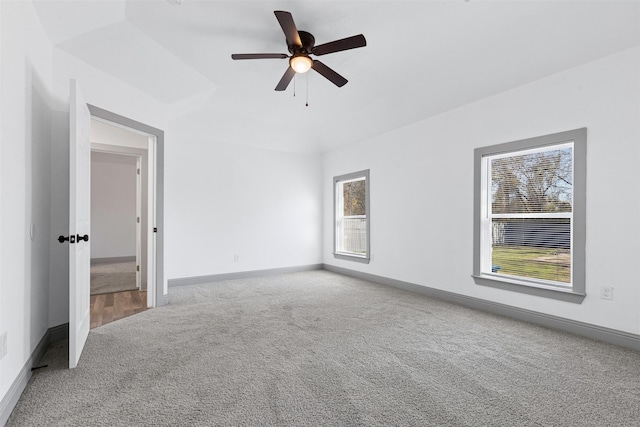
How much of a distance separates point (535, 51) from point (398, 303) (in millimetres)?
3128

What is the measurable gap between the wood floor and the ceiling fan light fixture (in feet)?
10.9

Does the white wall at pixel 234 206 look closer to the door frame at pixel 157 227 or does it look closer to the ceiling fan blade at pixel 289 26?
the door frame at pixel 157 227

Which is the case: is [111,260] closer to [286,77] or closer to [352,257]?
[352,257]

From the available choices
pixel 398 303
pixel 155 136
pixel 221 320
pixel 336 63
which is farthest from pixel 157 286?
pixel 336 63

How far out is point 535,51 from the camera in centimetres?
→ 306

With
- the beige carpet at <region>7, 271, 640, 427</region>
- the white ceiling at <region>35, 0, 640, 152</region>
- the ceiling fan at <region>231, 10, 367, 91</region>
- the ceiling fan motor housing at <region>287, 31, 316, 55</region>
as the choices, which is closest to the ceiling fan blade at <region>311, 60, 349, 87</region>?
the ceiling fan at <region>231, 10, 367, 91</region>

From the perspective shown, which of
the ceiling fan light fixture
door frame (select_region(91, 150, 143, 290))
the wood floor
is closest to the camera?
the ceiling fan light fixture

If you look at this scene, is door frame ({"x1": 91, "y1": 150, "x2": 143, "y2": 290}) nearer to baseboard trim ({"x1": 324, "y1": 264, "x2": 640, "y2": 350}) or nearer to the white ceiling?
the white ceiling

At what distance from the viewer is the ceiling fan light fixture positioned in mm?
2887

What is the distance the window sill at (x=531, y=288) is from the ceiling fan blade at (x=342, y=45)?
2.97 metres

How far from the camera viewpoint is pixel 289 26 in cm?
246

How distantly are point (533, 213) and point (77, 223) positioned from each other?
439 centimetres

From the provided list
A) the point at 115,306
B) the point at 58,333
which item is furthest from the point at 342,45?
the point at 115,306

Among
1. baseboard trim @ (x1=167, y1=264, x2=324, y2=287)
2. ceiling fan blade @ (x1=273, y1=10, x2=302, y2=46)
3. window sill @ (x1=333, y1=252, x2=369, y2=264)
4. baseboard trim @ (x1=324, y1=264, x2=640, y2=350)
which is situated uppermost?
ceiling fan blade @ (x1=273, y1=10, x2=302, y2=46)
